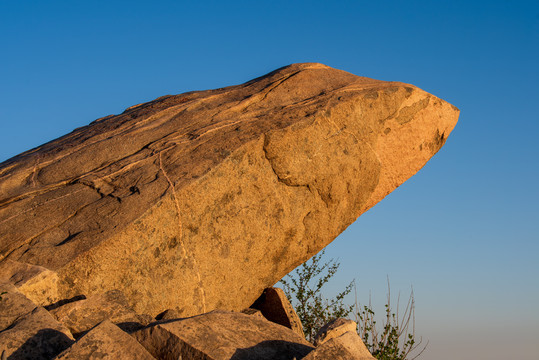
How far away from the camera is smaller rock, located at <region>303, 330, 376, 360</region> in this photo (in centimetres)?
442

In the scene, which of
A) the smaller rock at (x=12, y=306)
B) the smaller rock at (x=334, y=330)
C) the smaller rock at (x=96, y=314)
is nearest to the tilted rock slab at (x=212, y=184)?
the smaller rock at (x=12, y=306)

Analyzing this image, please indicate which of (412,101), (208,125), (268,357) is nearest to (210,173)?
(208,125)

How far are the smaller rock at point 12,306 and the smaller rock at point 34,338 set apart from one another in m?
0.09

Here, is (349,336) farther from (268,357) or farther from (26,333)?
(26,333)

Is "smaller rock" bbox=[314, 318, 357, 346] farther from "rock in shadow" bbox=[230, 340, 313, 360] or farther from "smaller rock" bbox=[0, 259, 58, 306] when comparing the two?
"smaller rock" bbox=[0, 259, 58, 306]

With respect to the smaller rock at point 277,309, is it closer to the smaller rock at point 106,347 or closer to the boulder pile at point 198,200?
the boulder pile at point 198,200

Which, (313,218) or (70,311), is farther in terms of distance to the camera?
(313,218)

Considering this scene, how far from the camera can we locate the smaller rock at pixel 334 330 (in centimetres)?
509

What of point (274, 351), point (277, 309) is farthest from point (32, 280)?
point (277, 309)

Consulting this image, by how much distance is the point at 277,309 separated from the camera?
771 centimetres

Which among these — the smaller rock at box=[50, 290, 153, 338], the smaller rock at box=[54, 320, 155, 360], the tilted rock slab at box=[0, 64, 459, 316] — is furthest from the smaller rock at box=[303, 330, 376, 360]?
the tilted rock slab at box=[0, 64, 459, 316]

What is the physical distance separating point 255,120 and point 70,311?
3408mm

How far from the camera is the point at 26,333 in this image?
451 cm

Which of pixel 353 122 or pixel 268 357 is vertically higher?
pixel 353 122
